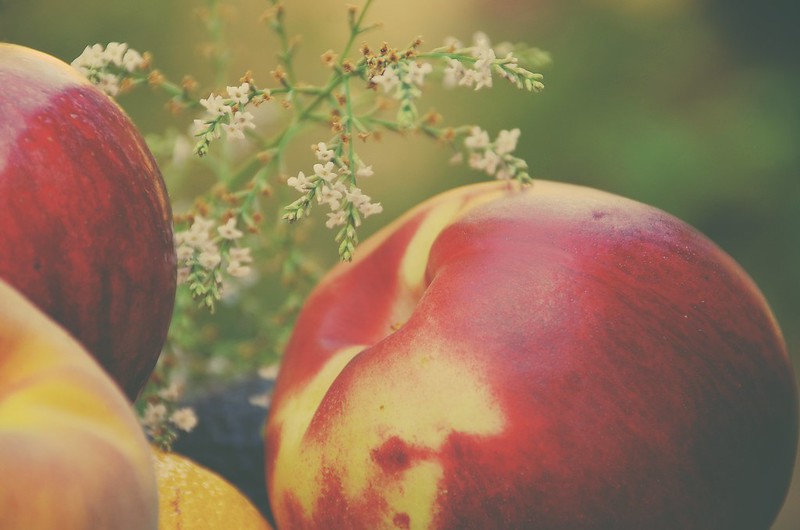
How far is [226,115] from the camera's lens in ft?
2.09

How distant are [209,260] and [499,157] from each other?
8.5 inches

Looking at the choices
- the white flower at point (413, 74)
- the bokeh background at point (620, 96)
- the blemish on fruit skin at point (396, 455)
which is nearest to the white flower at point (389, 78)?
the white flower at point (413, 74)

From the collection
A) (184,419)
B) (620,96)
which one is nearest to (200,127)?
(184,419)

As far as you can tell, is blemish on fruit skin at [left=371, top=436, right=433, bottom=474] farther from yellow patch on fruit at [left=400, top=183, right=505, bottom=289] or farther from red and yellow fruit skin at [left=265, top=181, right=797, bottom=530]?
yellow patch on fruit at [left=400, top=183, right=505, bottom=289]

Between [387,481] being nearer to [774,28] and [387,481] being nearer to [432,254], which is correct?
[432,254]

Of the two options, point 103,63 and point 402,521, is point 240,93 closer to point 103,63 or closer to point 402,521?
point 103,63

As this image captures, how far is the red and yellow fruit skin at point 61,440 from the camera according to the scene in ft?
1.21

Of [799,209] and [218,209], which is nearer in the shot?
[218,209]

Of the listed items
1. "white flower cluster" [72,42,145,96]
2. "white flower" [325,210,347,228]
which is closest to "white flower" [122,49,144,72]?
"white flower cluster" [72,42,145,96]

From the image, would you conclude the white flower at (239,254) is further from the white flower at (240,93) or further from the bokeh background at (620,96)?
the bokeh background at (620,96)

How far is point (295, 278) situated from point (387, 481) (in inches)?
13.2

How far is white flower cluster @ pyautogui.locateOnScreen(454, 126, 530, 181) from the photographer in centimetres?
67

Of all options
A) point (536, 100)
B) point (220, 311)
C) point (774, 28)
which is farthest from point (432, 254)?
point (774, 28)

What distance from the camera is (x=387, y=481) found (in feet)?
1.82
